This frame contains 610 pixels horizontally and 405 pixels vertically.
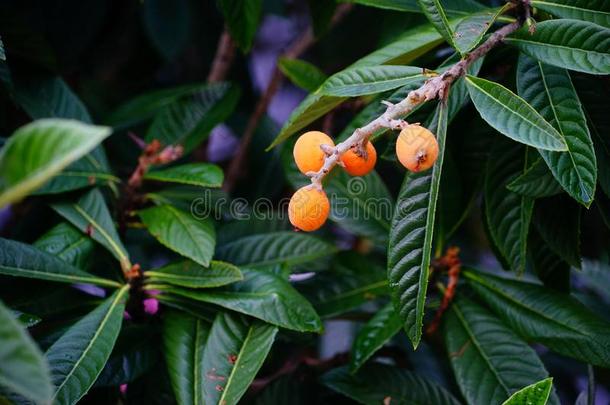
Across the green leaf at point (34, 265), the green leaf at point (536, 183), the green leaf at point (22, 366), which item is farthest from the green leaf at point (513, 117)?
the green leaf at point (34, 265)

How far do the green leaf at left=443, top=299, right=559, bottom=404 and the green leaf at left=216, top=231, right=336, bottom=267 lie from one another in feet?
0.80

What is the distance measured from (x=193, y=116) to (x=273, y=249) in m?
0.37

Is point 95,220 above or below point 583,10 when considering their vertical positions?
below

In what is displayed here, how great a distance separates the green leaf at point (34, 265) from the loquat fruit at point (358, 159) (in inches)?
17.8

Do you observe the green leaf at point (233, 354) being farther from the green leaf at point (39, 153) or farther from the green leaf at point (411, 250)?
the green leaf at point (39, 153)

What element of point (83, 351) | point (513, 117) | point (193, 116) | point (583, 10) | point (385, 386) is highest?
point (583, 10)

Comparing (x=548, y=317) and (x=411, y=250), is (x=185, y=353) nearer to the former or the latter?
(x=411, y=250)

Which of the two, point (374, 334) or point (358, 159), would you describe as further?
point (374, 334)

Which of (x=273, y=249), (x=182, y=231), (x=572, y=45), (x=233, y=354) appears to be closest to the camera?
(x=572, y=45)

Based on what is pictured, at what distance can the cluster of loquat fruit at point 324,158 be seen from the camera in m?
0.65

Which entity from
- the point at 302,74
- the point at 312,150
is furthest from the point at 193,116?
the point at 312,150

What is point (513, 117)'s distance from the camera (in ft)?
2.32

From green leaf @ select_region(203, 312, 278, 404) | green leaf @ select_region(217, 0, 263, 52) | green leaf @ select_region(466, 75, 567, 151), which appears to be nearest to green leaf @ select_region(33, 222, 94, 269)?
green leaf @ select_region(203, 312, 278, 404)

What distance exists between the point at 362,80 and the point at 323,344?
89 cm
